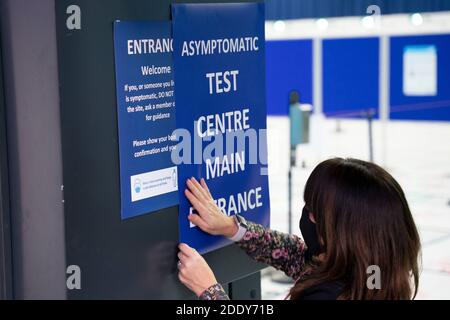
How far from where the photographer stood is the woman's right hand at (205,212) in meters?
2.12

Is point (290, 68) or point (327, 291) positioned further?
point (290, 68)

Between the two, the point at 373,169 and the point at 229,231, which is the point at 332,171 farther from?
the point at 229,231

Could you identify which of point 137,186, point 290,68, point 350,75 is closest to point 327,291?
point 137,186

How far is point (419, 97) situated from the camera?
531 inches

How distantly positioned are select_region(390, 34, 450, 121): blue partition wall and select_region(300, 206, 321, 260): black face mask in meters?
11.5

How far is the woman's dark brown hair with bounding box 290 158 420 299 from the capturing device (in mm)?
1651

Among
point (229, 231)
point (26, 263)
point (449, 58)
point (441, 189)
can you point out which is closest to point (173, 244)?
point (229, 231)

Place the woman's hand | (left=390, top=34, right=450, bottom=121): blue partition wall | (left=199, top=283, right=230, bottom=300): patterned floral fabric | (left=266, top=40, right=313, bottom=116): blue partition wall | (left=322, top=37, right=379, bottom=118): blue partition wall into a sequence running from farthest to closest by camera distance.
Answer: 1. (left=266, top=40, right=313, bottom=116): blue partition wall
2. (left=322, top=37, right=379, bottom=118): blue partition wall
3. (left=390, top=34, right=450, bottom=121): blue partition wall
4. the woman's hand
5. (left=199, top=283, right=230, bottom=300): patterned floral fabric

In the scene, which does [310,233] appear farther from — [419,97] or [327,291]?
[419,97]

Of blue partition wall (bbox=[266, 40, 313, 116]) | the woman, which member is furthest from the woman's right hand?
blue partition wall (bbox=[266, 40, 313, 116])

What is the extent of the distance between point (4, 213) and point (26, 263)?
128mm

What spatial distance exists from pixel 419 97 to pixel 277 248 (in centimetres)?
1187

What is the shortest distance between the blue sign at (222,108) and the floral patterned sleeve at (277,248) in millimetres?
108

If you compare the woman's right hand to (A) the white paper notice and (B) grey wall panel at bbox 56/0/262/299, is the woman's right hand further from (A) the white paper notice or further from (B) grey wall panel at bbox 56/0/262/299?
(A) the white paper notice
